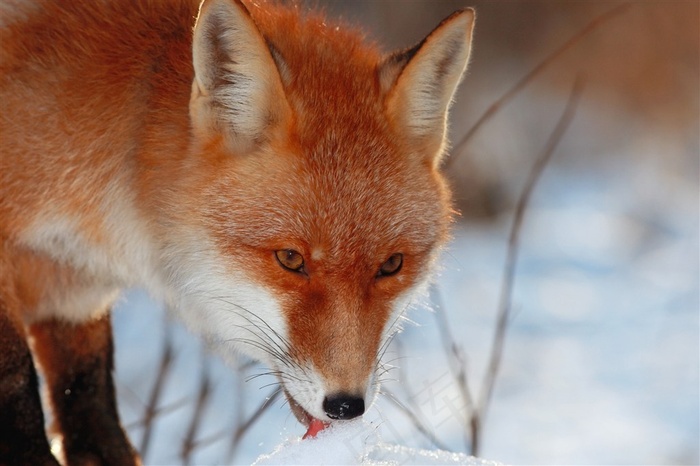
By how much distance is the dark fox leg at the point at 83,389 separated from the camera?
3.18 m

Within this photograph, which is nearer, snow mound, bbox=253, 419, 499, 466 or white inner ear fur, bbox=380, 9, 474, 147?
snow mound, bbox=253, 419, 499, 466

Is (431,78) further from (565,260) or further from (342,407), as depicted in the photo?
(565,260)

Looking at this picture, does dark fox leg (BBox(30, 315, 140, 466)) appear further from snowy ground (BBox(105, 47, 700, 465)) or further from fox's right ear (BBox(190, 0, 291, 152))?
fox's right ear (BBox(190, 0, 291, 152))

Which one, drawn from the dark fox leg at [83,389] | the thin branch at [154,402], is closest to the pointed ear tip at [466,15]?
the dark fox leg at [83,389]

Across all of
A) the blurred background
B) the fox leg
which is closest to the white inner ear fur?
the fox leg

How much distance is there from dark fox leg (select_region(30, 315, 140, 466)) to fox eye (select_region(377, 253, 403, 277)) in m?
1.24

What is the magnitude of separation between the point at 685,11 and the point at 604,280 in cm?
387

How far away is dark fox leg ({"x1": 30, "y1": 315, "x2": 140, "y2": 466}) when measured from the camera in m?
3.18

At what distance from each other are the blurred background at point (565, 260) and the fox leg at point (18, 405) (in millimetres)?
3136

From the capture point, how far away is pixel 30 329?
10.9ft

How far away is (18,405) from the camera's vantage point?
276 cm

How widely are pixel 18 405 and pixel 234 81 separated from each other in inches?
46.3

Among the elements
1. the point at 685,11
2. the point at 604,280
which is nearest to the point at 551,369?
the point at 604,280

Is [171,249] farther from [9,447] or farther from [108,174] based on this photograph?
[9,447]
